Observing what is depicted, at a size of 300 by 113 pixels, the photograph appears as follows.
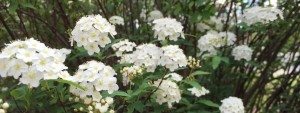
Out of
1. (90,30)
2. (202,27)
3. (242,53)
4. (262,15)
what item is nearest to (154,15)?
(202,27)

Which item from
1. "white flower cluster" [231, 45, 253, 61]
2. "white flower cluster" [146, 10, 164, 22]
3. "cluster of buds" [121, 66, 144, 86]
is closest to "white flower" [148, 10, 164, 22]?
"white flower cluster" [146, 10, 164, 22]

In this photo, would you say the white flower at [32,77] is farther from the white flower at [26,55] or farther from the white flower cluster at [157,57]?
the white flower cluster at [157,57]

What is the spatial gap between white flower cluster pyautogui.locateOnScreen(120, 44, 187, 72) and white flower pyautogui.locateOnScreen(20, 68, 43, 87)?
0.88 meters

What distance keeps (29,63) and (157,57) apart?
975 mm

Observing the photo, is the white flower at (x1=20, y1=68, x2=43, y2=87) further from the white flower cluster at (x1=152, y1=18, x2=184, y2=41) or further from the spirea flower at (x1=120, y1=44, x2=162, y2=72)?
the white flower cluster at (x1=152, y1=18, x2=184, y2=41)

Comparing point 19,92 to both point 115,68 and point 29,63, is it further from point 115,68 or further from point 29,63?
point 115,68

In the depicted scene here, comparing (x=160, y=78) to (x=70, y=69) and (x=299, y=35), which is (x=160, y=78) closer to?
(x=70, y=69)

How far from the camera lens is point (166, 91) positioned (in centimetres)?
322

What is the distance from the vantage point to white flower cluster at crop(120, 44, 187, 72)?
3080 mm

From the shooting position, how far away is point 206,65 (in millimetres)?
4316

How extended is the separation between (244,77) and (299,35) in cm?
87

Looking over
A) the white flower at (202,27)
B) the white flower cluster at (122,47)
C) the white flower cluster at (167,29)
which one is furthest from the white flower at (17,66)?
the white flower at (202,27)

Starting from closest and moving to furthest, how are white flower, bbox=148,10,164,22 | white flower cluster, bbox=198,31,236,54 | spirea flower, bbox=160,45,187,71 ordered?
spirea flower, bbox=160,45,187,71 < white flower cluster, bbox=198,31,236,54 < white flower, bbox=148,10,164,22

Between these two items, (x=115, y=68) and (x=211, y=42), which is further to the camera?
(x=211, y=42)
